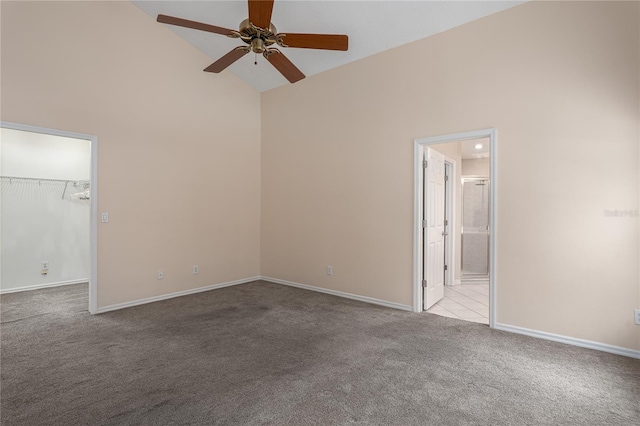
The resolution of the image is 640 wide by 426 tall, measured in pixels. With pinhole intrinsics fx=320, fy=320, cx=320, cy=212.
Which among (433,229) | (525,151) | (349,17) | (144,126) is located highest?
(349,17)

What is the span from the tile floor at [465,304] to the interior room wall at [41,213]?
5.42 m

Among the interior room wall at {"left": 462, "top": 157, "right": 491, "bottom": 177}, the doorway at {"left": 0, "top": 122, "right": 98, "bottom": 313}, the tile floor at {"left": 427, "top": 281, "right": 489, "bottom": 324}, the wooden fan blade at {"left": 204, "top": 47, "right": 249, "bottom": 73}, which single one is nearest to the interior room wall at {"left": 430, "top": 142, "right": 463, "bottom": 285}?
the tile floor at {"left": 427, "top": 281, "right": 489, "bottom": 324}

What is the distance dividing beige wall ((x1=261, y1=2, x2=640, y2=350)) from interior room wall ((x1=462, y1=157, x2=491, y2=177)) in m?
3.76

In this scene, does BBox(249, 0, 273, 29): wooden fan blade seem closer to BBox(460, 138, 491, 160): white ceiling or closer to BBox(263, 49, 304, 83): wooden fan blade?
BBox(263, 49, 304, 83): wooden fan blade

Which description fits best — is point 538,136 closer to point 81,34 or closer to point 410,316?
point 410,316

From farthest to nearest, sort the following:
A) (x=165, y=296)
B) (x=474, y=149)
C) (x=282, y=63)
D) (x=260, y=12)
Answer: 1. (x=474, y=149)
2. (x=165, y=296)
3. (x=282, y=63)
4. (x=260, y=12)

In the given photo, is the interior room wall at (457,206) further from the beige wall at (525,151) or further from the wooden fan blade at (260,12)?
the wooden fan blade at (260,12)

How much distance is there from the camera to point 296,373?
94.3 inches

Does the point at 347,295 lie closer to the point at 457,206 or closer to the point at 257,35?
the point at 457,206

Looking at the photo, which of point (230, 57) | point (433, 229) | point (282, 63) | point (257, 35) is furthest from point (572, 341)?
point (230, 57)

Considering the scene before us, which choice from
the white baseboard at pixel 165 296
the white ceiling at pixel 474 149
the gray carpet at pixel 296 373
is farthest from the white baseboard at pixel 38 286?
the white ceiling at pixel 474 149

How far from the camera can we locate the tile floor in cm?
383

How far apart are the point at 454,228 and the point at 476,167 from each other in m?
2.18

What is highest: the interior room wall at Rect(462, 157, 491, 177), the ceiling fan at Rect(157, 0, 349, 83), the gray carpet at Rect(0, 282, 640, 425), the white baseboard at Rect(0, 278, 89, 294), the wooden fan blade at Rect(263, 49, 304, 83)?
the ceiling fan at Rect(157, 0, 349, 83)
